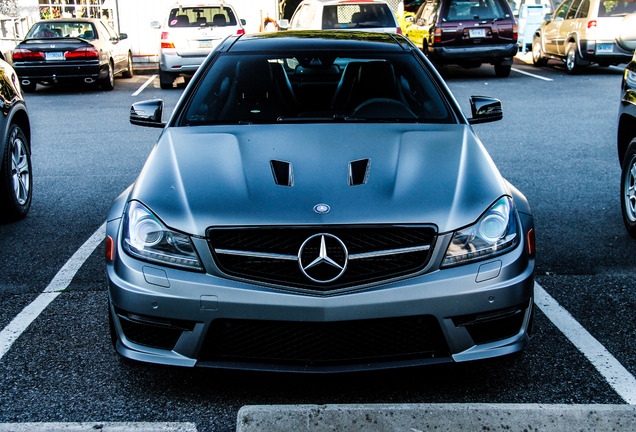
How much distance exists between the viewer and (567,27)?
1831 cm

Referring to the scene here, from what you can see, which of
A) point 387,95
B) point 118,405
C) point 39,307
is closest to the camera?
point 118,405

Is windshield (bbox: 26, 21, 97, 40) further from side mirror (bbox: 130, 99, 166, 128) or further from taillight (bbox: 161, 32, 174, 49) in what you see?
side mirror (bbox: 130, 99, 166, 128)

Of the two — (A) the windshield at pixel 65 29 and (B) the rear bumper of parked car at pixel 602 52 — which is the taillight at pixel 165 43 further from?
(B) the rear bumper of parked car at pixel 602 52

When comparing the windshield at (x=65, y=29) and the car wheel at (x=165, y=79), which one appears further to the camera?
the windshield at (x=65, y=29)

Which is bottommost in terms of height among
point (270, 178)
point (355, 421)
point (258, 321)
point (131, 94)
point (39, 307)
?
point (131, 94)

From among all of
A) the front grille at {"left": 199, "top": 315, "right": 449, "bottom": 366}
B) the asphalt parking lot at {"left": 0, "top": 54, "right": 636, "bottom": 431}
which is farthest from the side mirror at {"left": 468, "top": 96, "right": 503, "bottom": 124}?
the front grille at {"left": 199, "top": 315, "right": 449, "bottom": 366}

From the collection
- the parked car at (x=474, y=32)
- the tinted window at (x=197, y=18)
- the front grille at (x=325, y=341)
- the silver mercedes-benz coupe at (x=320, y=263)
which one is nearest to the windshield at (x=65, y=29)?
the tinted window at (x=197, y=18)

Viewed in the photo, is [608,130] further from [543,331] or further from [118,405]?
[118,405]

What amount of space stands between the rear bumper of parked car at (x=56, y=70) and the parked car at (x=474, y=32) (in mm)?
7235

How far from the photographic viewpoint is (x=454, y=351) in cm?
325

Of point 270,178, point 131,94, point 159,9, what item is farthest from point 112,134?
point 159,9

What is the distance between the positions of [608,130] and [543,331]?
7.41 meters

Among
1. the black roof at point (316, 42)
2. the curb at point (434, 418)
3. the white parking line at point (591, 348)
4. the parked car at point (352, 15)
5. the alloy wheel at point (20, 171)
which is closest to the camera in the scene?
the curb at point (434, 418)

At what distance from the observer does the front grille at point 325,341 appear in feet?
10.4
